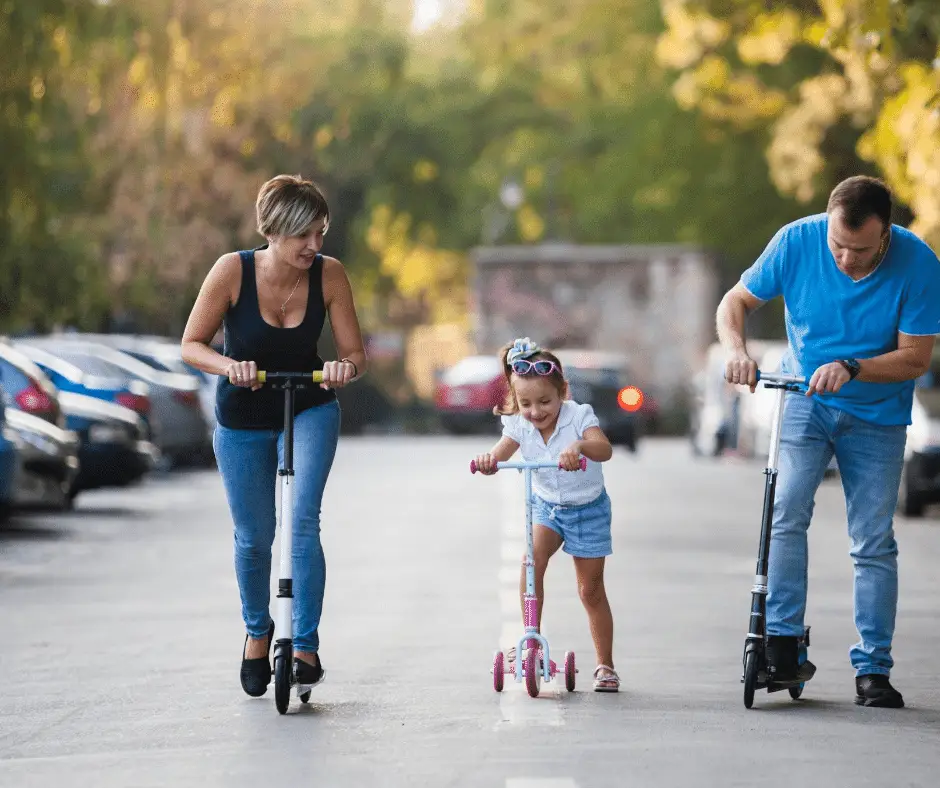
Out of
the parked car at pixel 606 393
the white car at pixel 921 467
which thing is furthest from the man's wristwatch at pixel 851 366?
the parked car at pixel 606 393

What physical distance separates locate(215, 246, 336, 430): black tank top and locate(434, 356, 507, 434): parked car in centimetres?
3210

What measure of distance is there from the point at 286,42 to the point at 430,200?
393 inches

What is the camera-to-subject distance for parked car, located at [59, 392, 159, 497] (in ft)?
70.5

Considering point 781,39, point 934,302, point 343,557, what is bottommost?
point 343,557

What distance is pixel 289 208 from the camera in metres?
8.45

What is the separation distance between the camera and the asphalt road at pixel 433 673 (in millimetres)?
7293

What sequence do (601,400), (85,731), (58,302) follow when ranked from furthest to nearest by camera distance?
1. (601,400)
2. (58,302)
3. (85,731)

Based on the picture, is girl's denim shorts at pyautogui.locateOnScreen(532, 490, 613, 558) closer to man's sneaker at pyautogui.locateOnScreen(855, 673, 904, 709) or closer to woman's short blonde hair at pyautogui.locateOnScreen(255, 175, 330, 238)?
man's sneaker at pyautogui.locateOnScreen(855, 673, 904, 709)

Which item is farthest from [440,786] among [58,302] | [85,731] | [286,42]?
[286,42]

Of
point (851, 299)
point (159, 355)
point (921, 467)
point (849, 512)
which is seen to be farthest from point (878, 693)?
point (159, 355)

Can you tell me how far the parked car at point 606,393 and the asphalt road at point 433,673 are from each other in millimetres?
14412

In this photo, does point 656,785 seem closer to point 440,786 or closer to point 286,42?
point 440,786

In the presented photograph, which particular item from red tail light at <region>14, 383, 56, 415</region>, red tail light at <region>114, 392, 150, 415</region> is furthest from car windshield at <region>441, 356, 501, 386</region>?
red tail light at <region>14, 383, 56, 415</region>

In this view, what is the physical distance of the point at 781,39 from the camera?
28.7 meters
